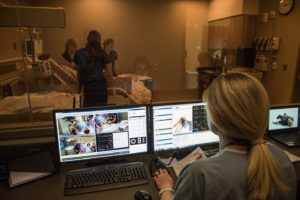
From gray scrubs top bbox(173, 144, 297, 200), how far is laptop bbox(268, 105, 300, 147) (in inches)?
39.4

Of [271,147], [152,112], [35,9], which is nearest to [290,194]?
[271,147]

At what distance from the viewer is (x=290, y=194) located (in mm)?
787

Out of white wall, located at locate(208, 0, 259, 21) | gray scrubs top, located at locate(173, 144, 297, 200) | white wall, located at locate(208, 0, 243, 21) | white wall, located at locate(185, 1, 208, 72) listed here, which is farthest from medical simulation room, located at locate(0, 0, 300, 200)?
white wall, located at locate(185, 1, 208, 72)

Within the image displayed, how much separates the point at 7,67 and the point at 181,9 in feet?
12.6

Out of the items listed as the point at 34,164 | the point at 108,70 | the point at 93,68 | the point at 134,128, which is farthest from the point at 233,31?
the point at 34,164

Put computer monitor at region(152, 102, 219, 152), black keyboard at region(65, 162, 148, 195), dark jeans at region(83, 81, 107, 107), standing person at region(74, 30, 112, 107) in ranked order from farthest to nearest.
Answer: standing person at region(74, 30, 112, 107)
dark jeans at region(83, 81, 107, 107)
computer monitor at region(152, 102, 219, 152)
black keyboard at region(65, 162, 148, 195)

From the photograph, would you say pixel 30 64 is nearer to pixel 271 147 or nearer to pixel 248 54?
pixel 271 147

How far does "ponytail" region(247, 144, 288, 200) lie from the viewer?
26.8 inches

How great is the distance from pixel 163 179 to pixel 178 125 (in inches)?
14.2

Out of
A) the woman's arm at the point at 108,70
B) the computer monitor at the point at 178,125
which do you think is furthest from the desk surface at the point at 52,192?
the woman's arm at the point at 108,70

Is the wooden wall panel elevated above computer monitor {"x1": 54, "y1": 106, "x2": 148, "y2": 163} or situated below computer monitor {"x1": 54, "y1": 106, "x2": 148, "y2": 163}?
above

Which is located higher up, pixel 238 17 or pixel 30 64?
pixel 238 17

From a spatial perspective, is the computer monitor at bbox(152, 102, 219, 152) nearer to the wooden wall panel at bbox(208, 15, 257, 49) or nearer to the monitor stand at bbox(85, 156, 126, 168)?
the monitor stand at bbox(85, 156, 126, 168)

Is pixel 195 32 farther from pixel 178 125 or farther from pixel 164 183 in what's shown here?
pixel 164 183
